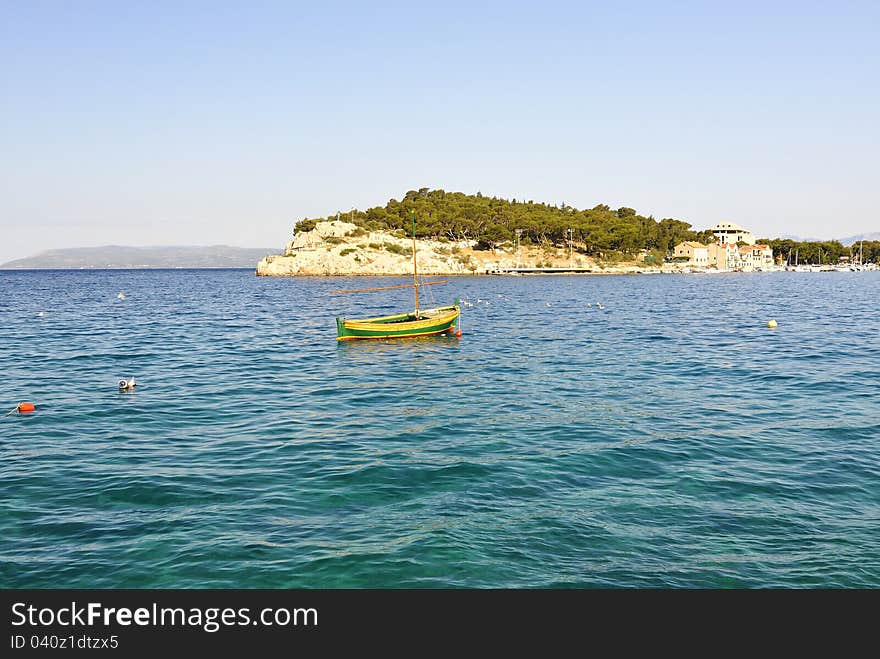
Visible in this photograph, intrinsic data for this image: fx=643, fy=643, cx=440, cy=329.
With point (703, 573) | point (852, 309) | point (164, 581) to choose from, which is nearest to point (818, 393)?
point (703, 573)

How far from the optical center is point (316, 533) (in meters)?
13.0

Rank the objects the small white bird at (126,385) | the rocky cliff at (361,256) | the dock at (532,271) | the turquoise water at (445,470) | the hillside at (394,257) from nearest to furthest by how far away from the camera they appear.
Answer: the turquoise water at (445,470), the small white bird at (126,385), the rocky cliff at (361,256), the hillside at (394,257), the dock at (532,271)

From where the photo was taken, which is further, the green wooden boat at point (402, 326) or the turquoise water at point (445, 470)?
the green wooden boat at point (402, 326)

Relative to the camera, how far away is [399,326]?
152ft

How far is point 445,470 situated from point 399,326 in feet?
97.5

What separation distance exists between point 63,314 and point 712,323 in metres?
67.4

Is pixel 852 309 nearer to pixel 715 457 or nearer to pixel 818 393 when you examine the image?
pixel 818 393

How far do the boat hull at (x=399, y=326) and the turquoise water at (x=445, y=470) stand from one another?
6.87 meters

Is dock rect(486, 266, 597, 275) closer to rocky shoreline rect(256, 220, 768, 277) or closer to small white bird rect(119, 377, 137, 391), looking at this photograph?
rocky shoreline rect(256, 220, 768, 277)

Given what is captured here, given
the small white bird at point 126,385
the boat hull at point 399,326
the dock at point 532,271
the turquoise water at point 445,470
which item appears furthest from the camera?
the dock at point 532,271

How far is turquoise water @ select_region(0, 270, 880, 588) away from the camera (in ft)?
38.4

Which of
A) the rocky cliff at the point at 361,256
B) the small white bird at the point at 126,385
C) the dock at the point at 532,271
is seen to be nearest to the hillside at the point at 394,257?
the rocky cliff at the point at 361,256

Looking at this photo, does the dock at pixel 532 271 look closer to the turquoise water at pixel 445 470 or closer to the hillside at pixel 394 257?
the hillside at pixel 394 257

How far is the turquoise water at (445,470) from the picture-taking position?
11.7 m
